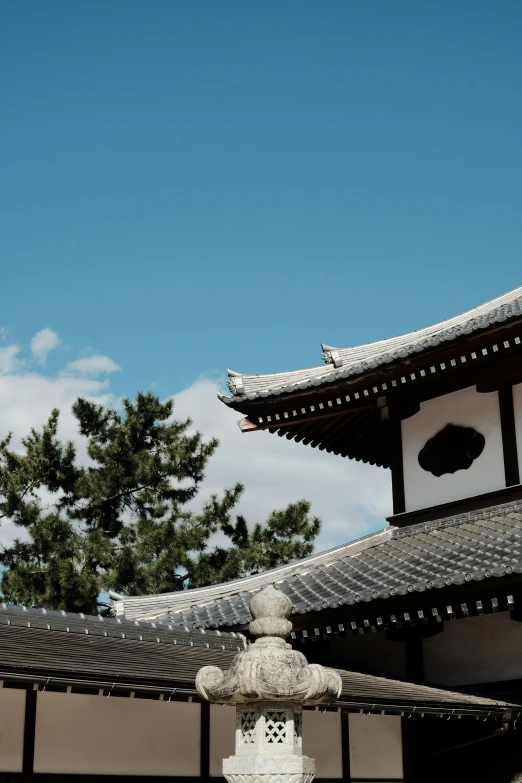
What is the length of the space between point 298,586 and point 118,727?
12.1 ft

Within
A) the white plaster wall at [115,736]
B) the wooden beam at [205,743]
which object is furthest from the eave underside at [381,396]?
the white plaster wall at [115,736]

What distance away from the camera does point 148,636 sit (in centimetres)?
988

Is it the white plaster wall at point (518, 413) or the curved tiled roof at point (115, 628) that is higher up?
the white plaster wall at point (518, 413)

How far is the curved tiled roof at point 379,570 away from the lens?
375 inches

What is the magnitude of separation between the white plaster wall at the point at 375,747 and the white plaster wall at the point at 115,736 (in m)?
1.85

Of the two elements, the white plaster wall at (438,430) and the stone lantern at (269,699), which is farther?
the white plaster wall at (438,430)

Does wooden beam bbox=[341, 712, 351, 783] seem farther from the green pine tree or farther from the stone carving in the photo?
the green pine tree

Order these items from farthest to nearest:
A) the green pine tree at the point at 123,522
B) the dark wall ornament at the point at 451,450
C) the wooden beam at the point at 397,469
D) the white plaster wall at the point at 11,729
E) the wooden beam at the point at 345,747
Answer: the green pine tree at the point at 123,522 → the wooden beam at the point at 397,469 → the dark wall ornament at the point at 451,450 → the wooden beam at the point at 345,747 → the white plaster wall at the point at 11,729

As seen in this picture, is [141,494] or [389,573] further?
[141,494]

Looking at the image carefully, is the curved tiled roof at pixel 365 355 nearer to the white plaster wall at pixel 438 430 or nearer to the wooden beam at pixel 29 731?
the white plaster wall at pixel 438 430

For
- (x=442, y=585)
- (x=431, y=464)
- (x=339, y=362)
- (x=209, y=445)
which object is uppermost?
(x=209, y=445)

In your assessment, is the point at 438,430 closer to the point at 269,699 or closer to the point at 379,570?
the point at 379,570

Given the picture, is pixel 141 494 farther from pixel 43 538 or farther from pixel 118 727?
pixel 118 727

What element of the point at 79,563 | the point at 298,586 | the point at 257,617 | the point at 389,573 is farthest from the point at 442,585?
the point at 79,563
